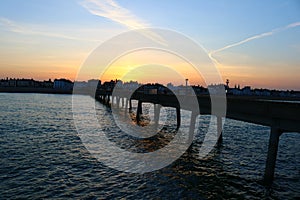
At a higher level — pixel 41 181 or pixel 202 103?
pixel 202 103

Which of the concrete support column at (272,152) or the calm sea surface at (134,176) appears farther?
the concrete support column at (272,152)

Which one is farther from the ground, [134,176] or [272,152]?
[272,152]

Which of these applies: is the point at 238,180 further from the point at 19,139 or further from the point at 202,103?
the point at 19,139

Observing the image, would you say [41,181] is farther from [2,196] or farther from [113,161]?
[113,161]

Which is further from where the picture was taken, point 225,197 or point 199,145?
point 199,145

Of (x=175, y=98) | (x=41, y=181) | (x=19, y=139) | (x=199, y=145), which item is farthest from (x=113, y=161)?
(x=175, y=98)

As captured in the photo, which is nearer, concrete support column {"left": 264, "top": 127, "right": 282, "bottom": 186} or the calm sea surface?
the calm sea surface

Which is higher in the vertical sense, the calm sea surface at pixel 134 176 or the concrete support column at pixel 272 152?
the concrete support column at pixel 272 152

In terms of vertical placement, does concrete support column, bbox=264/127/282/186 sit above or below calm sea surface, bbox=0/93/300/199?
above

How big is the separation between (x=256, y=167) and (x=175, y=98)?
525 inches

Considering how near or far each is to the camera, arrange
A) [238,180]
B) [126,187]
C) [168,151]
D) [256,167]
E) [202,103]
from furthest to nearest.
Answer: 1. [202,103]
2. [168,151]
3. [256,167]
4. [238,180]
5. [126,187]

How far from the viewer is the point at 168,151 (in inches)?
826

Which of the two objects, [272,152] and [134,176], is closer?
[272,152]

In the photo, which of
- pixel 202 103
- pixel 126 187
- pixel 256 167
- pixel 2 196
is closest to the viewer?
pixel 2 196
